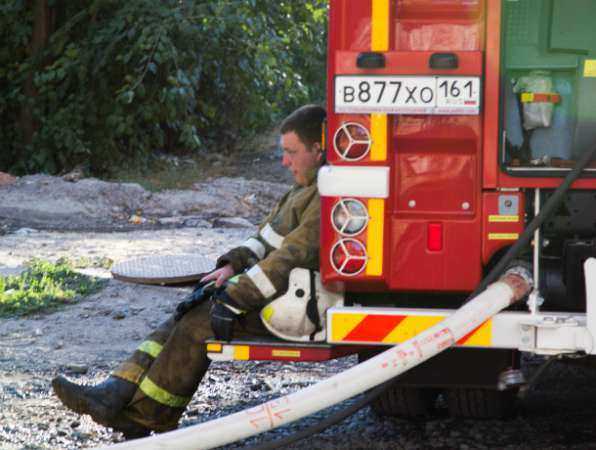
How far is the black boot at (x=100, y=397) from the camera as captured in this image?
4980 millimetres

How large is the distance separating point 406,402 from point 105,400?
1297 mm

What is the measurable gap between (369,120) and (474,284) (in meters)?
0.70

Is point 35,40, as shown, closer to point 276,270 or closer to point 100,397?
point 100,397

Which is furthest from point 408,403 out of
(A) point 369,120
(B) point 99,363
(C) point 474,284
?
(B) point 99,363

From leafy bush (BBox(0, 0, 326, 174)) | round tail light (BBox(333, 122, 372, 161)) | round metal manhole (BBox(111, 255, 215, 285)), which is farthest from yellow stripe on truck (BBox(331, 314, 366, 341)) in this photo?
leafy bush (BBox(0, 0, 326, 174))

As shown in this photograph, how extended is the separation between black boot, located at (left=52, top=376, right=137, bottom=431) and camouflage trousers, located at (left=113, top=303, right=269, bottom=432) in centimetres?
4

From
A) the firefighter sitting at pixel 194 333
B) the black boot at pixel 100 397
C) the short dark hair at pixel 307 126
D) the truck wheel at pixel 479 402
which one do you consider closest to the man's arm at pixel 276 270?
the firefighter sitting at pixel 194 333

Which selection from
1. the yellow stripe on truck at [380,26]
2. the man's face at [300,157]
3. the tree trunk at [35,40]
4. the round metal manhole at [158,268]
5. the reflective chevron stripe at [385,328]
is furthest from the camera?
the tree trunk at [35,40]

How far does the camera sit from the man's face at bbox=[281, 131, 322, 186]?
5246 mm

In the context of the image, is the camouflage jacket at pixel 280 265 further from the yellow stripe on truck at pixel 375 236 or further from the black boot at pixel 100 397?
the black boot at pixel 100 397


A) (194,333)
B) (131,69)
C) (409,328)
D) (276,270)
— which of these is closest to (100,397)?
(194,333)

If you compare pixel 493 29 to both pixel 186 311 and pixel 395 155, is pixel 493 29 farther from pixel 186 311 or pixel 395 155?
pixel 186 311

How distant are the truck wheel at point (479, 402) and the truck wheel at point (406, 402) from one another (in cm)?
14

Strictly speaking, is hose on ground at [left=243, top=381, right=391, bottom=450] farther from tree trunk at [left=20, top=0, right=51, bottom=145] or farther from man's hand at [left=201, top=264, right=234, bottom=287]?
tree trunk at [left=20, top=0, right=51, bottom=145]
